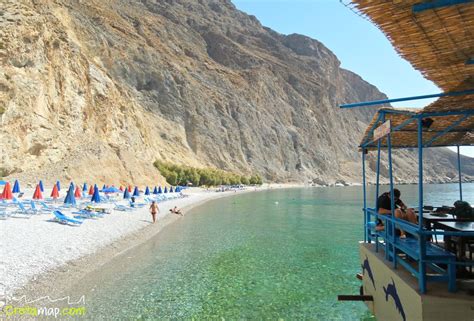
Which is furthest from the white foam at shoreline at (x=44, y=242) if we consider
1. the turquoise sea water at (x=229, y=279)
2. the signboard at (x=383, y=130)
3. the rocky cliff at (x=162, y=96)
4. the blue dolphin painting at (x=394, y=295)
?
the rocky cliff at (x=162, y=96)

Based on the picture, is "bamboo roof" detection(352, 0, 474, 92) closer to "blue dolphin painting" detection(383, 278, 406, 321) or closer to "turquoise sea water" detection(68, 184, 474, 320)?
"blue dolphin painting" detection(383, 278, 406, 321)

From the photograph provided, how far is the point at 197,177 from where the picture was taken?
70.1 m

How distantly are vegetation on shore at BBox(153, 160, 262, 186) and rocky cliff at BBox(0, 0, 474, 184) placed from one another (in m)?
3.61

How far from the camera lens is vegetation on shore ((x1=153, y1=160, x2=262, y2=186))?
203 ft

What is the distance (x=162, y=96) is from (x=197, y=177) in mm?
25814

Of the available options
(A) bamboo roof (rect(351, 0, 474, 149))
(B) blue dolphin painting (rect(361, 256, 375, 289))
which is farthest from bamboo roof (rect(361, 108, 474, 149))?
(B) blue dolphin painting (rect(361, 256, 375, 289))

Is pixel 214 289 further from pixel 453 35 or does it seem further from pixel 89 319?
pixel 453 35

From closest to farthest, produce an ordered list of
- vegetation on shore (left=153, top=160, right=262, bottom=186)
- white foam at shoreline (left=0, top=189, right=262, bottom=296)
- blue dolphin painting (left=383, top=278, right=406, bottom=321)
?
blue dolphin painting (left=383, top=278, right=406, bottom=321), white foam at shoreline (left=0, top=189, right=262, bottom=296), vegetation on shore (left=153, top=160, right=262, bottom=186)

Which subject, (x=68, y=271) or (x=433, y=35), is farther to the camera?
(x=68, y=271)

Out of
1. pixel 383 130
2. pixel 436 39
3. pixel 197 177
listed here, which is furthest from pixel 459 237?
pixel 197 177

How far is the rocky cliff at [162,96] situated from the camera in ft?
140

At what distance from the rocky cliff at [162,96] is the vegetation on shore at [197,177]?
11.8 ft

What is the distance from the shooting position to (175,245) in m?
17.6

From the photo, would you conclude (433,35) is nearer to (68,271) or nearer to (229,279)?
(229,279)
